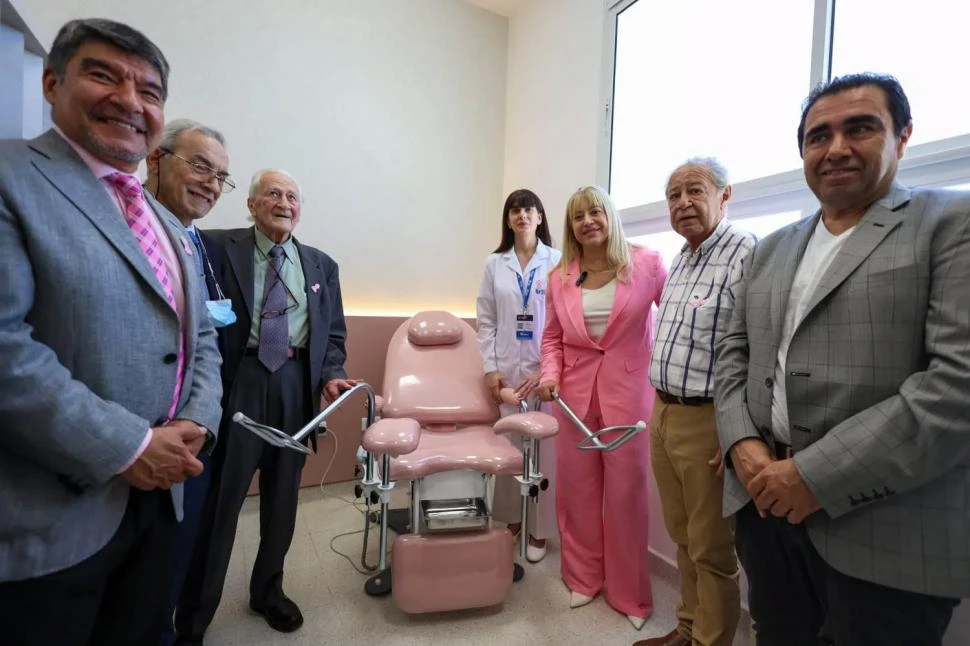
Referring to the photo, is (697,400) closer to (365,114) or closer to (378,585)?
(378,585)

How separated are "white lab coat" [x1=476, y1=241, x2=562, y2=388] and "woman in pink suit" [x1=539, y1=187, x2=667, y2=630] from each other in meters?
0.32

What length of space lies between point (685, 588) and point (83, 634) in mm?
1678

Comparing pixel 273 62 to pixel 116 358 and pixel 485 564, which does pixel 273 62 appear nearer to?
pixel 116 358

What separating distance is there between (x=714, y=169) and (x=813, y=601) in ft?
4.02

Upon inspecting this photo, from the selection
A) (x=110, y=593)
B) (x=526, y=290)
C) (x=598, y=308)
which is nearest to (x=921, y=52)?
(x=598, y=308)

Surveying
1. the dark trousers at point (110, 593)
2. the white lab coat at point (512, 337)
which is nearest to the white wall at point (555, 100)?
the white lab coat at point (512, 337)

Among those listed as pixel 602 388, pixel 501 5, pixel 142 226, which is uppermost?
pixel 501 5

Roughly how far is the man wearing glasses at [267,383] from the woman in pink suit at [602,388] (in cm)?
94

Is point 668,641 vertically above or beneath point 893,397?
beneath

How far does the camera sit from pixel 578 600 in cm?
190

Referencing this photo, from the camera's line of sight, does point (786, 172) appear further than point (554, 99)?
No

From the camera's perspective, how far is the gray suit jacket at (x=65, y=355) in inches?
29.6

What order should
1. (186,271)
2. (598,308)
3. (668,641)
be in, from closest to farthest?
1. (186,271)
2. (668,641)
3. (598,308)

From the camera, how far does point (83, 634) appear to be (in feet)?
2.83
